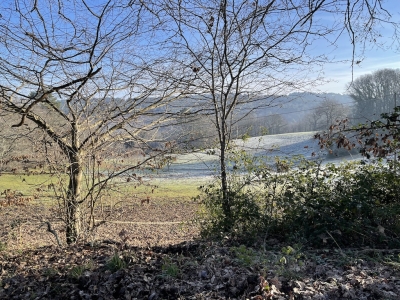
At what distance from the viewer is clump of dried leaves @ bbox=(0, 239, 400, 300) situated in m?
2.46

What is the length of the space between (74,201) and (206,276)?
363 cm

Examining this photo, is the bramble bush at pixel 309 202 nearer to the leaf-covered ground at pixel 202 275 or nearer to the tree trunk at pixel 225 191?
the tree trunk at pixel 225 191

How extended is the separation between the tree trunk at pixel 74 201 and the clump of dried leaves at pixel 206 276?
80.6 inches

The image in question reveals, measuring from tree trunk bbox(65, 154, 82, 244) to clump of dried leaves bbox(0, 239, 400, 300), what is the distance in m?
2.05

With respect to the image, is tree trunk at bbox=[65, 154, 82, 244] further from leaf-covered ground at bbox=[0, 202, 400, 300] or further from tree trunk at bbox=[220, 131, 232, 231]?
tree trunk at bbox=[220, 131, 232, 231]

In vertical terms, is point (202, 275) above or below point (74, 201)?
below

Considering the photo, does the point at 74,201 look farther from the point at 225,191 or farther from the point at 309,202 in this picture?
the point at 309,202

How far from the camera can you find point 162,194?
17500mm

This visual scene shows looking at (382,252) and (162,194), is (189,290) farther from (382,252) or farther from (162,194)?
(162,194)

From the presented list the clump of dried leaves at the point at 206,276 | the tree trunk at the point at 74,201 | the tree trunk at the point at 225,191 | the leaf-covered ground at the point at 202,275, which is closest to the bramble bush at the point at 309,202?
the tree trunk at the point at 225,191

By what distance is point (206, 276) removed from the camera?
2.75 meters

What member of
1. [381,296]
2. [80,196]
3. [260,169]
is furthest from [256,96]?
[381,296]

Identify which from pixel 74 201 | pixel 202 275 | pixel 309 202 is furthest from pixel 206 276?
pixel 74 201

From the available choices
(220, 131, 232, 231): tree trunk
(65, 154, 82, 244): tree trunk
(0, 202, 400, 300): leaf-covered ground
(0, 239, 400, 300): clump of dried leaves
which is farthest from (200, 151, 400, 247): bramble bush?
(65, 154, 82, 244): tree trunk
